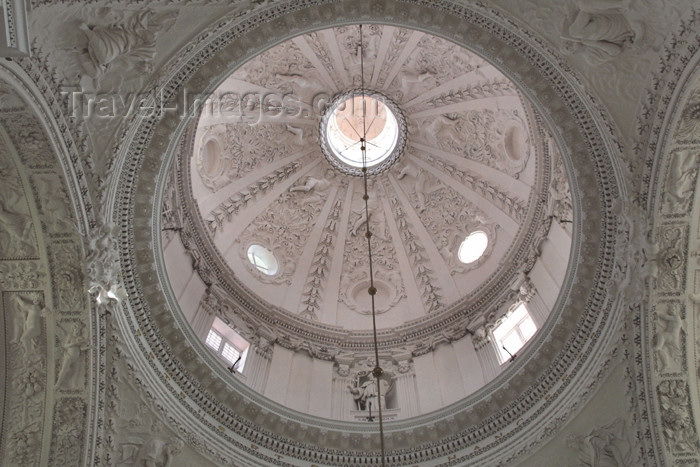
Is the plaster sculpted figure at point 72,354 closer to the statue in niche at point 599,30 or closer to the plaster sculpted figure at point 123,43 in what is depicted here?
the plaster sculpted figure at point 123,43

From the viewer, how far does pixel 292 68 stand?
70.9 ft

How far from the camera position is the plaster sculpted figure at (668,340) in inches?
497

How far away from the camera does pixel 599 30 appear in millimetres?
11172

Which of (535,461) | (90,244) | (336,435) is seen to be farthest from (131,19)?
(535,461)

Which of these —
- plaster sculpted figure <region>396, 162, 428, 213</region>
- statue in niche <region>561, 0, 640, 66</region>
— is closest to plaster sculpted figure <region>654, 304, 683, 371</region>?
statue in niche <region>561, 0, 640, 66</region>

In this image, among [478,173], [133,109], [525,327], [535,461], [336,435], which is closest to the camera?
[133,109]

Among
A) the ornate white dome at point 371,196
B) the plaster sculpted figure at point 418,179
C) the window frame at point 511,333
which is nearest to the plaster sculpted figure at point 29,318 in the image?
the ornate white dome at point 371,196

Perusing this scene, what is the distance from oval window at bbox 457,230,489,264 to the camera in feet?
67.4

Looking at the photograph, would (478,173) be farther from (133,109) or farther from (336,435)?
(133,109)

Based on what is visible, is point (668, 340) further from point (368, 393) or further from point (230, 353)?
point (230, 353)

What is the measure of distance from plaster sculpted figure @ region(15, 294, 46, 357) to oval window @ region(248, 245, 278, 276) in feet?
27.2

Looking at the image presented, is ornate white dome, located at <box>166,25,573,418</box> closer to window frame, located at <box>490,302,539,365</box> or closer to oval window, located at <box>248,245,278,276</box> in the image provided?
oval window, located at <box>248,245,278,276</box>

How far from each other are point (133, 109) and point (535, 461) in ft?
33.9

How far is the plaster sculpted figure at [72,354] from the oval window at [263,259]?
806cm
